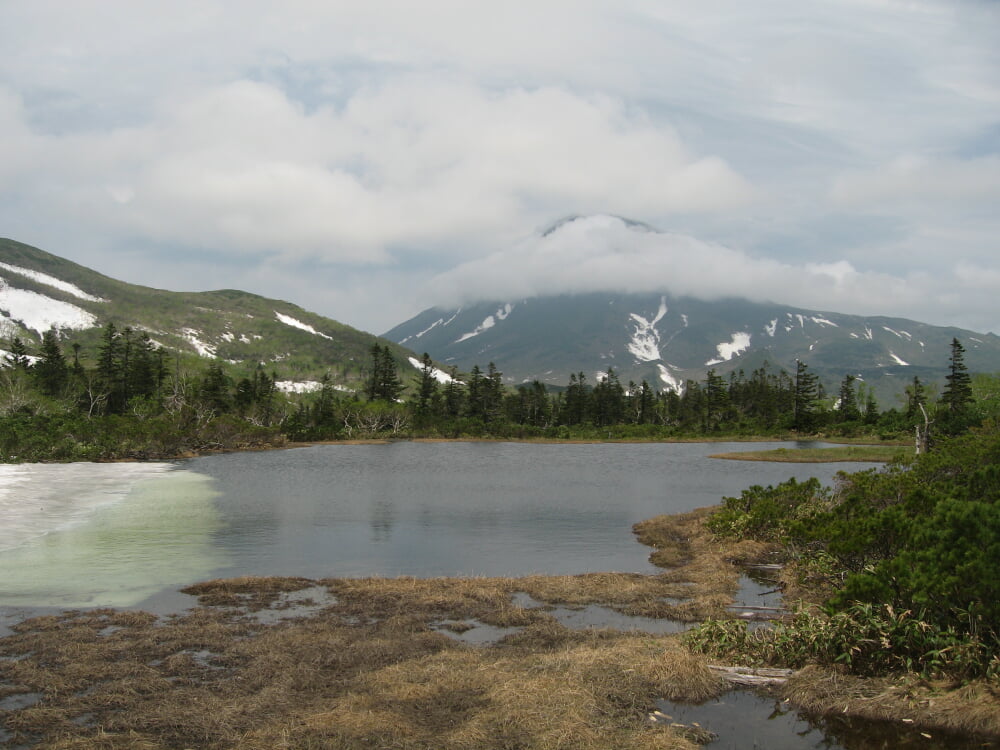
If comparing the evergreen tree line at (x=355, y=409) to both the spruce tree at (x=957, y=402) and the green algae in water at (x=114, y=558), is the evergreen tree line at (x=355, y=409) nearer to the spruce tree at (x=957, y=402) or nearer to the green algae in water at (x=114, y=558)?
the spruce tree at (x=957, y=402)

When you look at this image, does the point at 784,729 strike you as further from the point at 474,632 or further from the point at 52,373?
the point at 52,373

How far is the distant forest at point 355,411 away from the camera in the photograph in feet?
203

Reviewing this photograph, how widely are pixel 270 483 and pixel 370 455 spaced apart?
2731 centimetres

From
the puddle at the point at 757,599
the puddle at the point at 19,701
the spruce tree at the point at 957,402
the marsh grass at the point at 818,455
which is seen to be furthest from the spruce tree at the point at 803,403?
the puddle at the point at 19,701

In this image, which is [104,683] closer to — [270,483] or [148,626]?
[148,626]

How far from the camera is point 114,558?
2031 cm

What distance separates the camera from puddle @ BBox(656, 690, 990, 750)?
8719 mm

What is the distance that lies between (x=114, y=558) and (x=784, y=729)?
18.5m

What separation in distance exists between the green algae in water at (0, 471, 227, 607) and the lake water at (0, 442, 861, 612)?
58 mm

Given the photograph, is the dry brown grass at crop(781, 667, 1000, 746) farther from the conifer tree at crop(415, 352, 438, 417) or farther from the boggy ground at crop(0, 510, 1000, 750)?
the conifer tree at crop(415, 352, 438, 417)

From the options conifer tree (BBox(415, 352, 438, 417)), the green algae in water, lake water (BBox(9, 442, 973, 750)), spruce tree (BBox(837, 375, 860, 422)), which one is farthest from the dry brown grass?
spruce tree (BBox(837, 375, 860, 422))

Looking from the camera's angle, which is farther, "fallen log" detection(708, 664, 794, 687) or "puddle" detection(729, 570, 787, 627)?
"puddle" detection(729, 570, 787, 627)

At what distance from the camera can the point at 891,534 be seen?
1339 cm

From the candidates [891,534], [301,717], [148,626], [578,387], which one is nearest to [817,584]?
[891,534]
